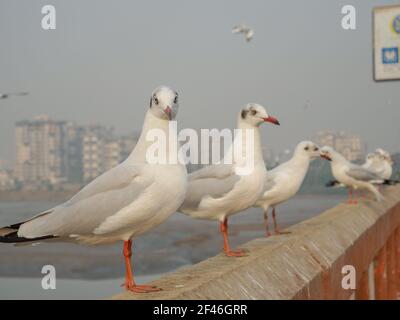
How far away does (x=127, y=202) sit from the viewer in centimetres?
490

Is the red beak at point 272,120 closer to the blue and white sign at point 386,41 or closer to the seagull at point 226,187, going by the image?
the seagull at point 226,187

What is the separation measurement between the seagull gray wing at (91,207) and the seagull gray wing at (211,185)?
1.83 metres

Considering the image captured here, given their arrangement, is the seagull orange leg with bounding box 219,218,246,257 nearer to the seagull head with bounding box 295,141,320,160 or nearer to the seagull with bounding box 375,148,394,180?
the seagull head with bounding box 295,141,320,160

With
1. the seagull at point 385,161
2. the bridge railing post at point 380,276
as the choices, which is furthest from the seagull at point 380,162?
the bridge railing post at point 380,276

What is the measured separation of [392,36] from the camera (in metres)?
27.2

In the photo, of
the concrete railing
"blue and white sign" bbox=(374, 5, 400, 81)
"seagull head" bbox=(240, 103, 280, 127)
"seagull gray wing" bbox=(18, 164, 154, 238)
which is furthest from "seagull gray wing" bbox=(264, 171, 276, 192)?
"blue and white sign" bbox=(374, 5, 400, 81)

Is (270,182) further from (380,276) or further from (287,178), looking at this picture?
(380,276)

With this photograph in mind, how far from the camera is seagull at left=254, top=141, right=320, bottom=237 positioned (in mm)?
9023

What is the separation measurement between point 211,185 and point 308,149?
352 centimetres

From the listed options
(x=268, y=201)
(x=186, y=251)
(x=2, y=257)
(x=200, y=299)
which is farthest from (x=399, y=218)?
(x=2, y=257)

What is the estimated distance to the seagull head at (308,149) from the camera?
9.94 meters

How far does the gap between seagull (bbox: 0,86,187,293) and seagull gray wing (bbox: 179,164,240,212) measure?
5.61 ft
